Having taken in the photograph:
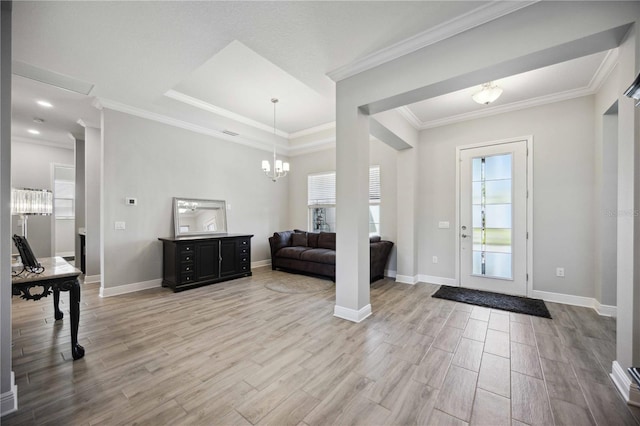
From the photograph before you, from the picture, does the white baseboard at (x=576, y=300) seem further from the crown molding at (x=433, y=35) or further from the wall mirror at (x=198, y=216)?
the wall mirror at (x=198, y=216)

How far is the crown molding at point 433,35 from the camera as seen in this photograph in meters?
2.06

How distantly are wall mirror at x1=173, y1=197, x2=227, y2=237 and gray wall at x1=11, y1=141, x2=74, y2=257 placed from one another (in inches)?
166

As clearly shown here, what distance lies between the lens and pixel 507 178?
13.2 ft

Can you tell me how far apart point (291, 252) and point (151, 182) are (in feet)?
9.27

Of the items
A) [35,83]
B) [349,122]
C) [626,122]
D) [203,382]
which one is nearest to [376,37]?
[349,122]

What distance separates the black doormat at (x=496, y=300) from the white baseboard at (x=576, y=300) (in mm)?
140

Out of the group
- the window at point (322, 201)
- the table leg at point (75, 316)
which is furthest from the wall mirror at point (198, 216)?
the table leg at point (75, 316)

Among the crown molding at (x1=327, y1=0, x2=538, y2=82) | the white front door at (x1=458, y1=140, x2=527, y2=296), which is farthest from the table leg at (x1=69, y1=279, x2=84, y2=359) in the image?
the white front door at (x1=458, y1=140, x2=527, y2=296)

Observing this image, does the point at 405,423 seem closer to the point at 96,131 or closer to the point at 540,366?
the point at 540,366

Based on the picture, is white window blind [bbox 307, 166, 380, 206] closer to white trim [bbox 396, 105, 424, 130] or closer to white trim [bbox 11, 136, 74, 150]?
white trim [bbox 396, 105, 424, 130]

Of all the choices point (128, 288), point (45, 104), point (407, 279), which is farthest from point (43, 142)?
point (407, 279)

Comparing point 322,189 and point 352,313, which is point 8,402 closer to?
point 352,313

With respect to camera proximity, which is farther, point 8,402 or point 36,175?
point 36,175

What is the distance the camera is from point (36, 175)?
6.14 m
